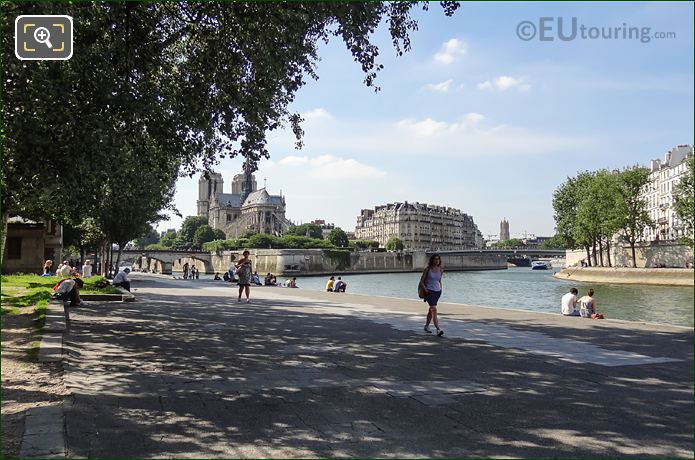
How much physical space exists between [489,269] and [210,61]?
161229mm

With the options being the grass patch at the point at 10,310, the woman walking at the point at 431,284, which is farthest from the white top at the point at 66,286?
the woman walking at the point at 431,284

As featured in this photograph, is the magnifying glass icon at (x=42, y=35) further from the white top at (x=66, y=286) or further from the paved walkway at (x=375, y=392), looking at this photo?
the white top at (x=66, y=286)

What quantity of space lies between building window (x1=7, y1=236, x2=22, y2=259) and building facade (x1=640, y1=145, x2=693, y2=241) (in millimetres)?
90712

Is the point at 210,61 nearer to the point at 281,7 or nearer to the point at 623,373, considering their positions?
the point at 281,7

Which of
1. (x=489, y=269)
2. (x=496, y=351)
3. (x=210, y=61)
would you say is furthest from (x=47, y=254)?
(x=489, y=269)

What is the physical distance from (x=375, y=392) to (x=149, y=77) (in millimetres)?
10995

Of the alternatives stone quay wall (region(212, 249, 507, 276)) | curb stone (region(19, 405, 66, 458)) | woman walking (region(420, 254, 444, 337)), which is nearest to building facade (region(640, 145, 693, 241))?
stone quay wall (region(212, 249, 507, 276))

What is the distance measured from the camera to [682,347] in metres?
10.6

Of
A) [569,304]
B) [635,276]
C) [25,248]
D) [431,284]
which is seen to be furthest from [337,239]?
[431,284]

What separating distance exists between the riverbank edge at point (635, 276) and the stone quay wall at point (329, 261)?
164ft

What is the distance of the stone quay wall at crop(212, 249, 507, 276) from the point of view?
11675cm

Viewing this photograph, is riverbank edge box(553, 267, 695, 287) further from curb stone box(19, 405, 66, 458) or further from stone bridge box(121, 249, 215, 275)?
stone bridge box(121, 249, 215, 275)

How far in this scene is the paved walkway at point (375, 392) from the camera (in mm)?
5172

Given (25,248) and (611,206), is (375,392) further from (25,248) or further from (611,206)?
(611,206)
